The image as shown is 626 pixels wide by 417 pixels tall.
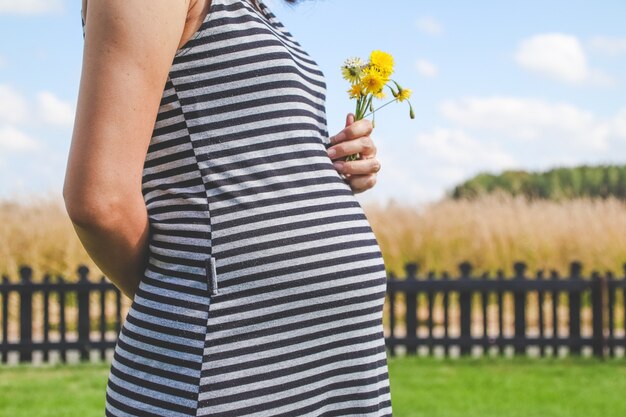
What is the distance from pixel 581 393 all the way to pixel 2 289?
19.2 ft

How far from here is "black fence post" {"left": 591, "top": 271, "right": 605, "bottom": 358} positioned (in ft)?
27.7

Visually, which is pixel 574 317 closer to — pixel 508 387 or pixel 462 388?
pixel 508 387

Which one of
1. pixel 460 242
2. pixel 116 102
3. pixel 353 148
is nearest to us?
pixel 116 102

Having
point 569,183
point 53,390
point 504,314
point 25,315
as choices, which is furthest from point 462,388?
point 569,183

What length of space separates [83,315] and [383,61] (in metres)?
7.26

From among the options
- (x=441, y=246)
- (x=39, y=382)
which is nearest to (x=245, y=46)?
(x=39, y=382)

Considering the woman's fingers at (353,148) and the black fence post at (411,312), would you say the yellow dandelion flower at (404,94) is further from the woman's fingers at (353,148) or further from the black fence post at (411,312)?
the black fence post at (411,312)

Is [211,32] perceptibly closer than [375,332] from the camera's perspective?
Yes

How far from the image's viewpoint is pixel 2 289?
8.52 m

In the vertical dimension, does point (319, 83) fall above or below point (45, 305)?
above

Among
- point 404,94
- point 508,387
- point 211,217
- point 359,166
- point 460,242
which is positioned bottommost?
point 508,387

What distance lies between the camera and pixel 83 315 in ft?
27.9

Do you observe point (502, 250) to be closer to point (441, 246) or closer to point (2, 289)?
point (441, 246)

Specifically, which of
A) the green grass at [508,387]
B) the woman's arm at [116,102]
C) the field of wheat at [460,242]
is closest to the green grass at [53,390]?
the green grass at [508,387]
